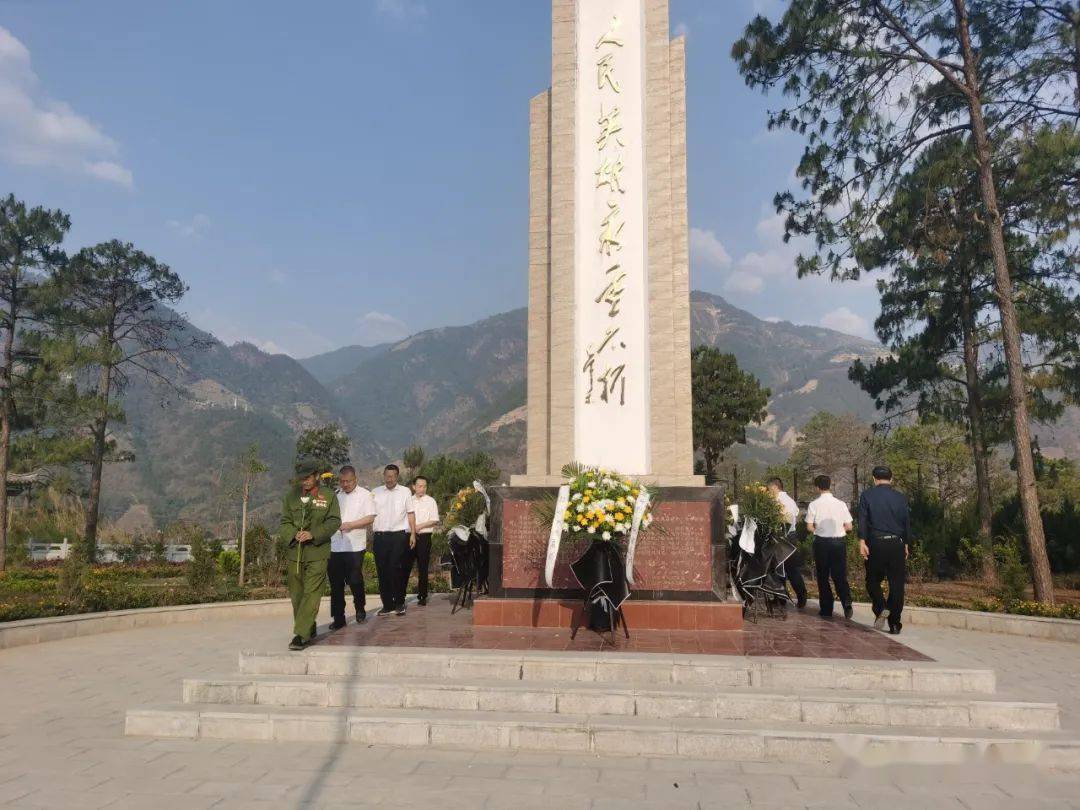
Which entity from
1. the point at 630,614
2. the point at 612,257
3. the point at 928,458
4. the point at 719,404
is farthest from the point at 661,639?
the point at 928,458

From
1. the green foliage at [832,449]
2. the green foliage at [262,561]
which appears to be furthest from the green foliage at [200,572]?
the green foliage at [832,449]

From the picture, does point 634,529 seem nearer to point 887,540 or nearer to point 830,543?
point 887,540

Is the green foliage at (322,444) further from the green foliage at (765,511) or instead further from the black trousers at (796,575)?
the green foliage at (765,511)

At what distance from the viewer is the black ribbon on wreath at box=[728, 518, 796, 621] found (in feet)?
30.1

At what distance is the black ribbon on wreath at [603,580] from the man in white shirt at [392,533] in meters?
2.72

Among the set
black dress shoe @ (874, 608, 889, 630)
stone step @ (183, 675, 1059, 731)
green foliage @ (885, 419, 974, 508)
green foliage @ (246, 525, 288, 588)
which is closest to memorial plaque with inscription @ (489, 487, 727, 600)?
black dress shoe @ (874, 608, 889, 630)

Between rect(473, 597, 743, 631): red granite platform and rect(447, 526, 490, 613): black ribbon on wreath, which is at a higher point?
rect(447, 526, 490, 613): black ribbon on wreath

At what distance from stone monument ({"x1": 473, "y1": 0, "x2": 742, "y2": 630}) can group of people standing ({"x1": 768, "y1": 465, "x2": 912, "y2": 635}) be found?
1659 mm

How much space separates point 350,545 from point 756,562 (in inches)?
194

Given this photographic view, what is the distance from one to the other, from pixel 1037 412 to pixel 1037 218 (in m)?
5.03

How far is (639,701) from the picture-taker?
5.73m

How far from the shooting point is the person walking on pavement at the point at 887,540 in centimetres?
838

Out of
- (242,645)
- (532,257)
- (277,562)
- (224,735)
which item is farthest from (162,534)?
(224,735)

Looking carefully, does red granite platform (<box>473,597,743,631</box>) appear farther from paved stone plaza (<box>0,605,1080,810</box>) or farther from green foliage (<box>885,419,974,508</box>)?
green foliage (<box>885,419,974,508</box>)
